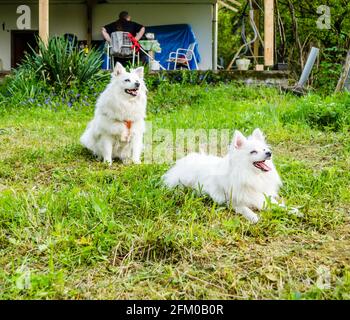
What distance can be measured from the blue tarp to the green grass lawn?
1087 cm

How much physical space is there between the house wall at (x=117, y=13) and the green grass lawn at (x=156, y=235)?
11.5 m

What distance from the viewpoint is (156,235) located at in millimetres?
3213

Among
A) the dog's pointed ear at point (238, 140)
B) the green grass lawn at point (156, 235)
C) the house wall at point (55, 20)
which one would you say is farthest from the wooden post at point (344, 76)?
the house wall at point (55, 20)

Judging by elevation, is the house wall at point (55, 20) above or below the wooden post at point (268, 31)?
above

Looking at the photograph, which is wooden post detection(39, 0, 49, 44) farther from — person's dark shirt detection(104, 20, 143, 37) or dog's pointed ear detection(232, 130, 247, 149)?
dog's pointed ear detection(232, 130, 247, 149)

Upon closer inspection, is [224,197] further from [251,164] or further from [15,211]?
[15,211]

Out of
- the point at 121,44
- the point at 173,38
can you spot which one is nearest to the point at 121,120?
the point at 121,44

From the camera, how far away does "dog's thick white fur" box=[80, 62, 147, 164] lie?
5.61 metres

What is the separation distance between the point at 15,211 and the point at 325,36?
1687cm

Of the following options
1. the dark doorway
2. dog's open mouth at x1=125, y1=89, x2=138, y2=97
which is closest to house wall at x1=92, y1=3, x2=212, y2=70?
the dark doorway

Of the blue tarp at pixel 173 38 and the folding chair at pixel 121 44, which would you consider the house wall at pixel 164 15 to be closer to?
the blue tarp at pixel 173 38

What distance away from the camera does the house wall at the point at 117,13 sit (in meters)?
16.3

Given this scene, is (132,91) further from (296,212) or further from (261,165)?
(296,212)

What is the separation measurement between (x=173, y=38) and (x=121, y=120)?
36.4 feet
